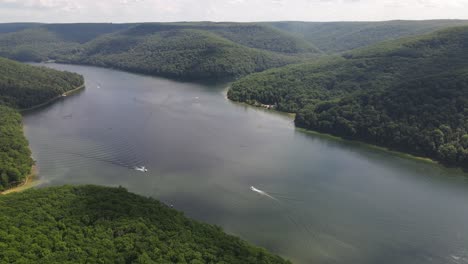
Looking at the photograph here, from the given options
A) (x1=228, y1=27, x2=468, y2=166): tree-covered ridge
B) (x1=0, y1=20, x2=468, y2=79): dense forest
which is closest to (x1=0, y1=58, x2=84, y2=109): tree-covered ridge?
(x1=0, y1=20, x2=468, y2=79): dense forest

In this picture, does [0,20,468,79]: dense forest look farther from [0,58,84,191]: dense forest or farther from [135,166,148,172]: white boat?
[135,166,148,172]: white boat

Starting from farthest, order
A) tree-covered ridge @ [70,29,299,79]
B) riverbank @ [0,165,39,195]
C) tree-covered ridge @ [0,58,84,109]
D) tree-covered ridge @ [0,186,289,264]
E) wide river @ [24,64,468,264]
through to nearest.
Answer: tree-covered ridge @ [70,29,299,79] < tree-covered ridge @ [0,58,84,109] < riverbank @ [0,165,39,195] < wide river @ [24,64,468,264] < tree-covered ridge @ [0,186,289,264]

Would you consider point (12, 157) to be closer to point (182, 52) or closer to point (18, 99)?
point (18, 99)

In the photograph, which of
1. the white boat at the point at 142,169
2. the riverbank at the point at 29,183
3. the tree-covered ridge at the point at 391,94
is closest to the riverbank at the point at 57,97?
the riverbank at the point at 29,183

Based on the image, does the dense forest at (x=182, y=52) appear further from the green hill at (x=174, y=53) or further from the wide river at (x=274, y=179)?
the wide river at (x=274, y=179)

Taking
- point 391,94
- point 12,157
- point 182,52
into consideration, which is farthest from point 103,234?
point 182,52

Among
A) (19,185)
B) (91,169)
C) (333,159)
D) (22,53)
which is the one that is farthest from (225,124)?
(22,53)

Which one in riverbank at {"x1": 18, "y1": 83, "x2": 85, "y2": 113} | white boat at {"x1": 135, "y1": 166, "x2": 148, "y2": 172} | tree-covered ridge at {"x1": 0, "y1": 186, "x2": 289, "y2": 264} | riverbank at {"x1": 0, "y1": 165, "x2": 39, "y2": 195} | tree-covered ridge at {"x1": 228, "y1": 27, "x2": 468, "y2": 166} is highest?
tree-covered ridge at {"x1": 228, "y1": 27, "x2": 468, "y2": 166}

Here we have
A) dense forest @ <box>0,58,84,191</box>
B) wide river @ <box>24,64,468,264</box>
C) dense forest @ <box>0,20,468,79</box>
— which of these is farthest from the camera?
dense forest @ <box>0,20,468,79</box>
